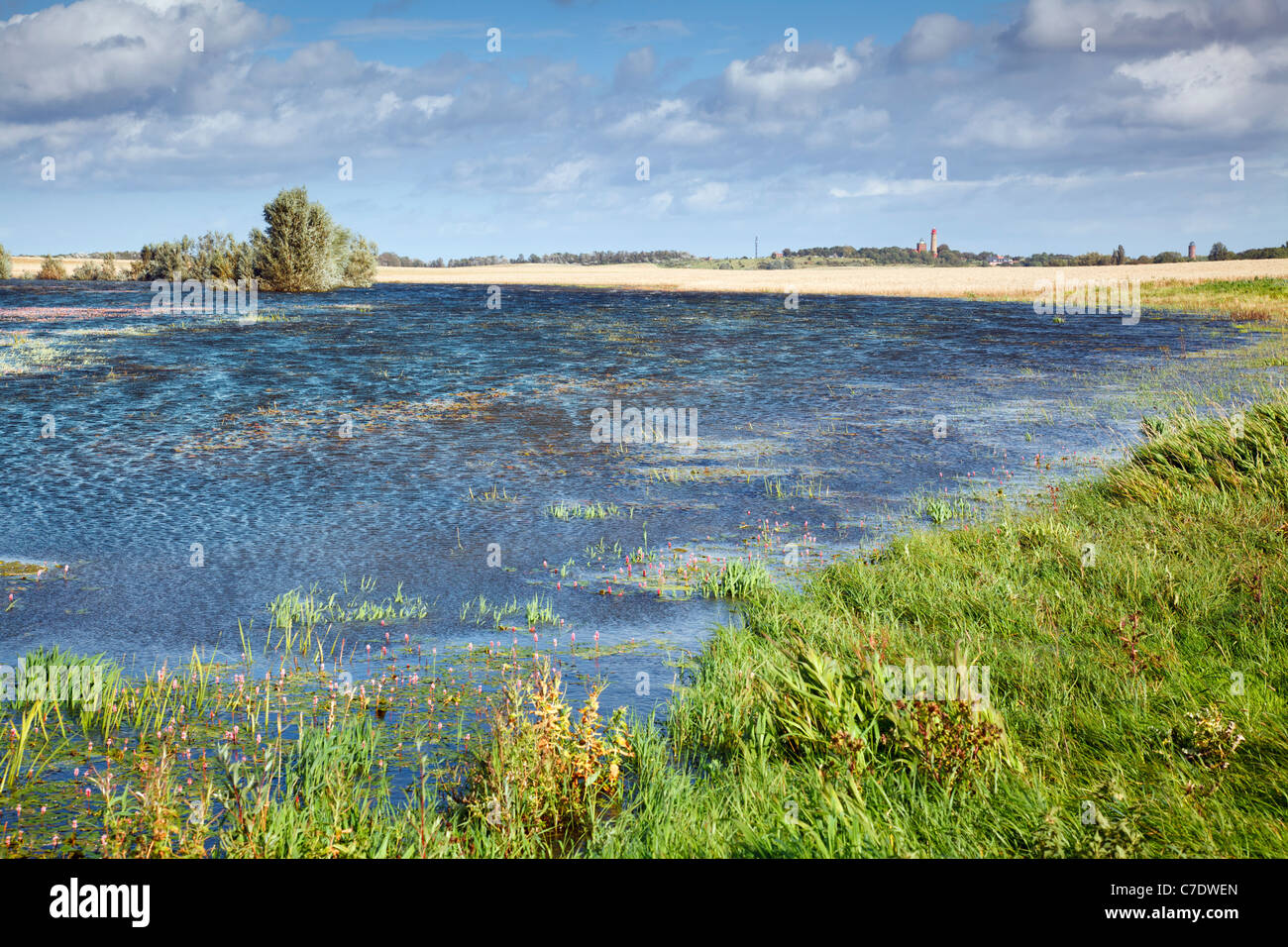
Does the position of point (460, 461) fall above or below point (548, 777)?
above

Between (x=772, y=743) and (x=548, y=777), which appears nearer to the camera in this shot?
(x=548, y=777)

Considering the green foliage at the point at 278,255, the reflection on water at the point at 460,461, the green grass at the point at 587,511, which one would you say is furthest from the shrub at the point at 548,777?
the green foliage at the point at 278,255

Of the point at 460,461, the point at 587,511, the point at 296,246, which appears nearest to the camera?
the point at 587,511

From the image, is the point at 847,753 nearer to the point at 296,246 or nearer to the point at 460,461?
the point at 460,461

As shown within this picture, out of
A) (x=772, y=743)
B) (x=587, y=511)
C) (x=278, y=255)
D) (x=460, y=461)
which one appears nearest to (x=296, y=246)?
(x=278, y=255)

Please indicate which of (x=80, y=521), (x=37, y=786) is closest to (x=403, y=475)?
(x=80, y=521)

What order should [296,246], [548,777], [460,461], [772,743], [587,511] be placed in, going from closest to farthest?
[548,777] < [772,743] < [587,511] < [460,461] < [296,246]

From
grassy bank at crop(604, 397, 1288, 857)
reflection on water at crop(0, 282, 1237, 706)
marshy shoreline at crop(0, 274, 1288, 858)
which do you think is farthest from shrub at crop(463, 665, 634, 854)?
reflection on water at crop(0, 282, 1237, 706)

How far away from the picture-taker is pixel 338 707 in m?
7.34

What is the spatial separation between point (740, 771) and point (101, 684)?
4.60 m

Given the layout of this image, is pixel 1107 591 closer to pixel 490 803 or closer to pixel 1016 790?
pixel 1016 790

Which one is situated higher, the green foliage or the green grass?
the green foliage

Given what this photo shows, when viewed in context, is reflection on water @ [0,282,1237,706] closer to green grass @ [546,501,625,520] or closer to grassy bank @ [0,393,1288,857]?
green grass @ [546,501,625,520]
